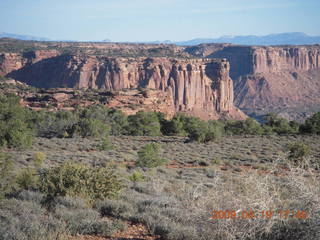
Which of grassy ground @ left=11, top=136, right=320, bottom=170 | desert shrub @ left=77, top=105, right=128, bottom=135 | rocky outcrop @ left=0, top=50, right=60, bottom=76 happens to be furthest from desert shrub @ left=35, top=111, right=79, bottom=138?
rocky outcrop @ left=0, top=50, right=60, bottom=76

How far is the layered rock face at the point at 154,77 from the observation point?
75.7 metres

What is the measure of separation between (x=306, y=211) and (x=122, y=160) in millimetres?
12744

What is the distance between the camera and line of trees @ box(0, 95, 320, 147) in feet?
90.1

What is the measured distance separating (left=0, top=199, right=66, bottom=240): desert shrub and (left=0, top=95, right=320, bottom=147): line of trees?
51.2ft

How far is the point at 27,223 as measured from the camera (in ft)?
15.7

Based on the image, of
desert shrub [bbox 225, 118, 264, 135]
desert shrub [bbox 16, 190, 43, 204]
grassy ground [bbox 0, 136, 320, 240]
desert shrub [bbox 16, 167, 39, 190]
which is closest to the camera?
grassy ground [bbox 0, 136, 320, 240]

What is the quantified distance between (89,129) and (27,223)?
2406 centimetres

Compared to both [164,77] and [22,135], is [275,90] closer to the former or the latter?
[164,77]

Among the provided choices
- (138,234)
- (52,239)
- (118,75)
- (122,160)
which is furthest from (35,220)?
(118,75)

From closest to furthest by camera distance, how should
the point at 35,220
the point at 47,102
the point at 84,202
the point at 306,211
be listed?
the point at 306,211
the point at 35,220
the point at 84,202
the point at 47,102

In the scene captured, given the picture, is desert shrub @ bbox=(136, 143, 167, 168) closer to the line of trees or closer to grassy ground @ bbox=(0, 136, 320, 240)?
grassy ground @ bbox=(0, 136, 320, 240)

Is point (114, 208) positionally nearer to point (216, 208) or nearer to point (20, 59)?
point (216, 208)

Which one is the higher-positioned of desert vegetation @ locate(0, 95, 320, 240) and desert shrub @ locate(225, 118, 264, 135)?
desert vegetation @ locate(0, 95, 320, 240)

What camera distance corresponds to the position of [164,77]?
78312 mm
